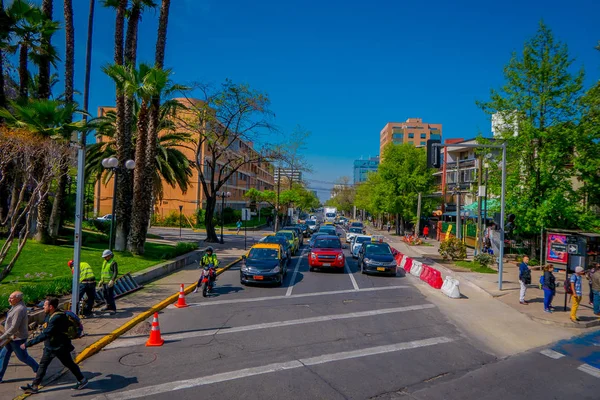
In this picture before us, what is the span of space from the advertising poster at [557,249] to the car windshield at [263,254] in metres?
13.9

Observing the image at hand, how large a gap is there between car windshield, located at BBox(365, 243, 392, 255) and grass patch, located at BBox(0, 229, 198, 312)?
9842mm

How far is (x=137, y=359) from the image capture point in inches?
329

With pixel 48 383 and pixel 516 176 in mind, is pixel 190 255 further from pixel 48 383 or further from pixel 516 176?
pixel 516 176

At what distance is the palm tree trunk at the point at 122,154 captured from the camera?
20.0 m

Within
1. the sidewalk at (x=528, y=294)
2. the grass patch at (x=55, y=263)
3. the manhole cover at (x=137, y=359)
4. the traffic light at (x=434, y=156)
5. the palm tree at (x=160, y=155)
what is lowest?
the manhole cover at (x=137, y=359)

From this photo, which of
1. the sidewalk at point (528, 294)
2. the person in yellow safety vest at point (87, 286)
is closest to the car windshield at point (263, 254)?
the person in yellow safety vest at point (87, 286)

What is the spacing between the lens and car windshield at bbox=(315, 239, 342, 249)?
844 inches

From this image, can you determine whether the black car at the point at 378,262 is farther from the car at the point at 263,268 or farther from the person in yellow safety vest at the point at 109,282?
the person in yellow safety vest at the point at 109,282

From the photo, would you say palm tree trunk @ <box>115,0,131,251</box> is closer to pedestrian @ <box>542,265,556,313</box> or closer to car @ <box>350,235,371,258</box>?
car @ <box>350,235,371,258</box>

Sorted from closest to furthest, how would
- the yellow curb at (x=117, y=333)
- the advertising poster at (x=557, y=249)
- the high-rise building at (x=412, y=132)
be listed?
the yellow curb at (x=117, y=333), the advertising poster at (x=557, y=249), the high-rise building at (x=412, y=132)

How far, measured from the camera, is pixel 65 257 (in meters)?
16.3

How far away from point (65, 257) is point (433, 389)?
47.7 feet

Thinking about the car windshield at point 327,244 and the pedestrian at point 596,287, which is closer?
the pedestrian at point 596,287

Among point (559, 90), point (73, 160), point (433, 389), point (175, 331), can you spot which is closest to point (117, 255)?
point (73, 160)
